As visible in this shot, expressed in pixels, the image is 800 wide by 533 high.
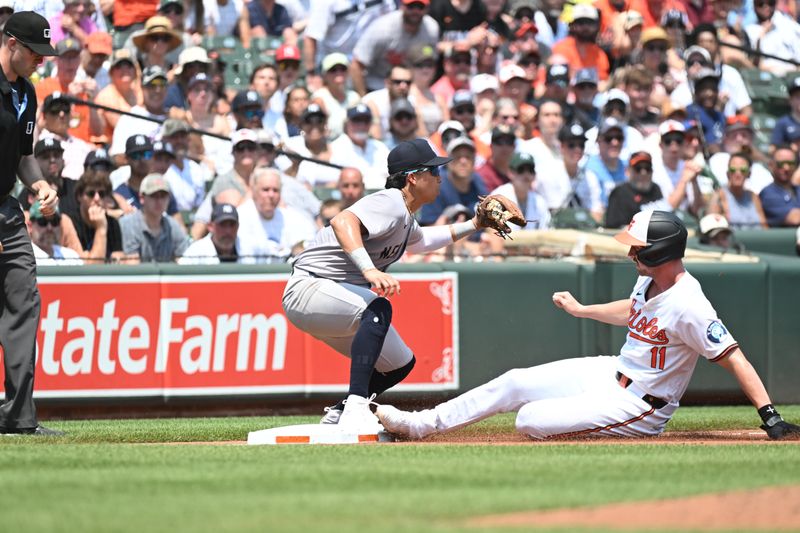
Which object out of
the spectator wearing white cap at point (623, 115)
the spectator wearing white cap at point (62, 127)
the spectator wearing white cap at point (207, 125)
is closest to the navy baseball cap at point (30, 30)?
the spectator wearing white cap at point (62, 127)

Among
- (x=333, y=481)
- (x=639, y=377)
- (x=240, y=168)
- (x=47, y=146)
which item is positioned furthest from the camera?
(x=240, y=168)

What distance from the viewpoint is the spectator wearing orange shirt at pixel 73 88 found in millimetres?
12680

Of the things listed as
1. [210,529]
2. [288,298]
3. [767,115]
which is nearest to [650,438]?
[288,298]

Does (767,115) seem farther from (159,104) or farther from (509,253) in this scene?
(159,104)

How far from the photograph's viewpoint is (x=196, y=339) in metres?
10.5

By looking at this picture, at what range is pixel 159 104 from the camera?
13.0 m

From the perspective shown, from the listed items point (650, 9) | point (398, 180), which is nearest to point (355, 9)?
point (650, 9)

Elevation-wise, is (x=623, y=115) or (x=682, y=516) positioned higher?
(x=623, y=115)

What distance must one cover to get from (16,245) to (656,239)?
3.51m

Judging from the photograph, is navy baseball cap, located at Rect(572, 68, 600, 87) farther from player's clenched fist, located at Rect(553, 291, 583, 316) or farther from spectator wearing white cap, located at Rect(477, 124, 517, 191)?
player's clenched fist, located at Rect(553, 291, 583, 316)

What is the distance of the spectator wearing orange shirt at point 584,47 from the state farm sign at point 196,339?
6.25m

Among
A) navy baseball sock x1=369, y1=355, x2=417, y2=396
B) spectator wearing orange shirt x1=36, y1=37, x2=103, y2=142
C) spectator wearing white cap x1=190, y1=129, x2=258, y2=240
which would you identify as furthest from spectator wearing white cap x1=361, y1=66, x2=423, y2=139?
navy baseball sock x1=369, y1=355, x2=417, y2=396

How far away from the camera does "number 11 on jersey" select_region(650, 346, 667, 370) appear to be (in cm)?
687

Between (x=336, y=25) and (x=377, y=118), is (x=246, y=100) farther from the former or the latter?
(x=336, y=25)
